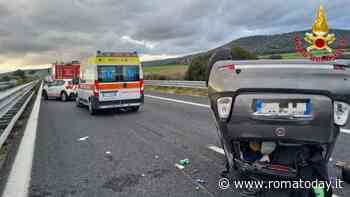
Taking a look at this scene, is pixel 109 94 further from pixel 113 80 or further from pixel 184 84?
pixel 184 84

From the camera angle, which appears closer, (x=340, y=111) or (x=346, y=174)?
(x=340, y=111)

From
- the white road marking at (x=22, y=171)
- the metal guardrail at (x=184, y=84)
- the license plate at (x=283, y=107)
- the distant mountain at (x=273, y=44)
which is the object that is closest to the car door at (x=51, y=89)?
the metal guardrail at (x=184, y=84)

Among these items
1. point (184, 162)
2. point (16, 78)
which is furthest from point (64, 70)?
point (16, 78)

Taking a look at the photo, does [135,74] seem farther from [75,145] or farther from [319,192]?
[319,192]

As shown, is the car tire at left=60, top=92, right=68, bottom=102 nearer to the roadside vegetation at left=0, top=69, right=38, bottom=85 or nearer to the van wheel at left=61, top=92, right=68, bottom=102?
the van wheel at left=61, top=92, right=68, bottom=102

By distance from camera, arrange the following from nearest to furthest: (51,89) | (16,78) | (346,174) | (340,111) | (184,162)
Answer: (340,111) < (346,174) < (184,162) < (51,89) < (16,78)

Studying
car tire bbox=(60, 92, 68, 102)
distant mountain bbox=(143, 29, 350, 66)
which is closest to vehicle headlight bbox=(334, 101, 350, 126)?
distant mountain bbox=(143, 29, 350, 66)

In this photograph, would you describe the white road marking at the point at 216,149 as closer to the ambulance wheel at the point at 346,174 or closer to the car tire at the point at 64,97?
the ambulance wheel at the point at 346,174

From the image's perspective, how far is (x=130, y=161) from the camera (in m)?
4.84

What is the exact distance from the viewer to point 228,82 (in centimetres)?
305

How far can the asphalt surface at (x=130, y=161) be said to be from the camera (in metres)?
3.65

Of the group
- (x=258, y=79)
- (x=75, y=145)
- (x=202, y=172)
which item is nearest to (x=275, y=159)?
(x=258, y=79)

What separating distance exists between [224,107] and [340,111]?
1144 millimetres

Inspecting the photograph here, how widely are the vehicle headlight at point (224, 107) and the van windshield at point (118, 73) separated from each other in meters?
8.49
